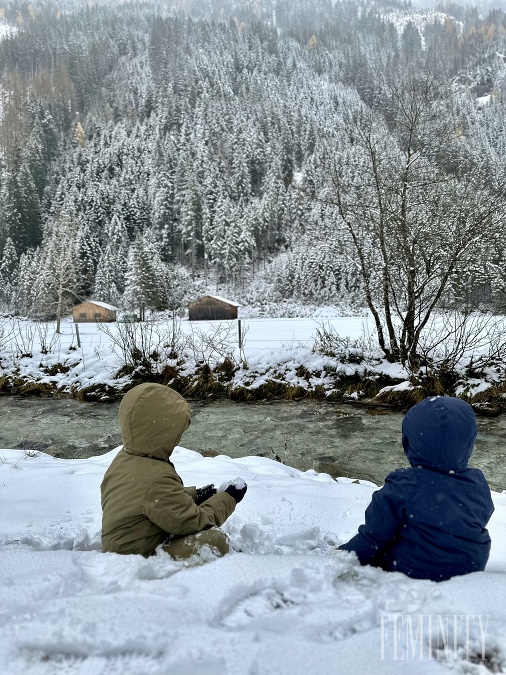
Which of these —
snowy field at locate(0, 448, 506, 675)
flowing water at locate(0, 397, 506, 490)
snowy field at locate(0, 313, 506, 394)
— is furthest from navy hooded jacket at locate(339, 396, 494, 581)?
snowy field at locate(0, 313, 506, 394)

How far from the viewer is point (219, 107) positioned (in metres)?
90.2

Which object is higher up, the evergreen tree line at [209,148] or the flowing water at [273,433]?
the evergreen tree line at [209,148]

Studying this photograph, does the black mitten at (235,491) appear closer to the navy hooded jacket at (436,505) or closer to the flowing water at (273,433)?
the navy hooded jacket at (436,505)

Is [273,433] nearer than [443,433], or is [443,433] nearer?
[443,433]

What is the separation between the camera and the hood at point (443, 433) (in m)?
1.81

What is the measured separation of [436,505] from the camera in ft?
6.04

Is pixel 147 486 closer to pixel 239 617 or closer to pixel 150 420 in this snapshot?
pixel 150 420

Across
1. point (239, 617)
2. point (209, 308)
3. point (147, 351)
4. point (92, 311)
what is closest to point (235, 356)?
point (147, 351)

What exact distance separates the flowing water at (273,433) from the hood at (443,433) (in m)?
4.35

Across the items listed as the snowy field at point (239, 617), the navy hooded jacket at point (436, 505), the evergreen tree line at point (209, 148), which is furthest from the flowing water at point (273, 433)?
the snowy field at point (239, 617)

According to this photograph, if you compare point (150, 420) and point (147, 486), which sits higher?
point (150, 420)

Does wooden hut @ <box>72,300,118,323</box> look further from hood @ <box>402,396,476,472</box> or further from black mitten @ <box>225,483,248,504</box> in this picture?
hood @ <box>402,396,476,472</box>

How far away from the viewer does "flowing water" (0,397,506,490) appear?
6.59 metres

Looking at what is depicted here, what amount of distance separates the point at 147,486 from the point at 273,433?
6.01m
